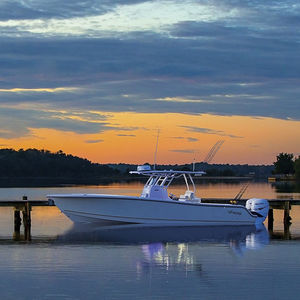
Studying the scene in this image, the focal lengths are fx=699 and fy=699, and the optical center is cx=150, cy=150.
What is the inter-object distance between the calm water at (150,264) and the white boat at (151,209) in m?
0.63

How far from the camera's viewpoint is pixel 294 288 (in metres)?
18.6

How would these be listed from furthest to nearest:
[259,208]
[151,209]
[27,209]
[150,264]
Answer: [259,208] → [27,209] → [151,209] → [150,264]

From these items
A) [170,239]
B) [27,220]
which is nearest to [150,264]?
[170,239]

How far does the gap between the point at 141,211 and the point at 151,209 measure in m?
0.50

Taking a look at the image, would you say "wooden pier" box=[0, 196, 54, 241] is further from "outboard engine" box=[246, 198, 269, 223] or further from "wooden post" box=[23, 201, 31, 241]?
"outboard engine" box=[246, 198, 269, 223]

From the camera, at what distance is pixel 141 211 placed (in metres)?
33.9

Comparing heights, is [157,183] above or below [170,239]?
above

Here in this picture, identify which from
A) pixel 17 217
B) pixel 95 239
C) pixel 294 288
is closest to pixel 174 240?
pixel 95 239

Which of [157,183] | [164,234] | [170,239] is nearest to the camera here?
[170,239]

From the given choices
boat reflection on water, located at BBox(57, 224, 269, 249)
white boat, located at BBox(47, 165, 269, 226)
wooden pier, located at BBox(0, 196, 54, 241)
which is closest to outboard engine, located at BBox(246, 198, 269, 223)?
boat reflection on water, located at BBox(57, 224, 269, 249)

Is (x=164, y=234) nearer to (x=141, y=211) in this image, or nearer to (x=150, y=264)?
(x=141, y=211)

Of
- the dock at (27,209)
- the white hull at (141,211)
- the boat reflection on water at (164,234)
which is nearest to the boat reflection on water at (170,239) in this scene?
the boat reflection on water at (164,234)

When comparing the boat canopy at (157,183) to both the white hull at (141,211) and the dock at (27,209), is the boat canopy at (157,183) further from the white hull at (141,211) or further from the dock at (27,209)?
the dock at (27,209)

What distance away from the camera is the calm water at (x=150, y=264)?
18109 millimetres
